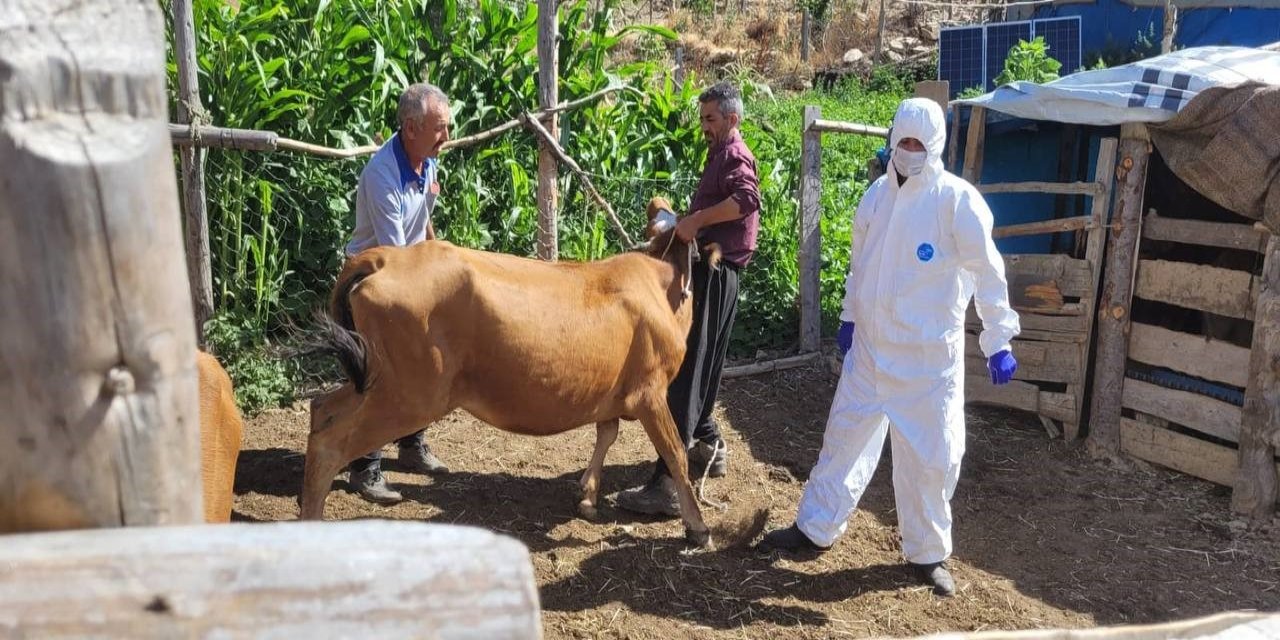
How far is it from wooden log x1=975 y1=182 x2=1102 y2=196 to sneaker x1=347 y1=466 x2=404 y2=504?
14.2 ft

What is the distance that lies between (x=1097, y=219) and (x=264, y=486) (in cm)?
507

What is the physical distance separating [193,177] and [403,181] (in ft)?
5.65

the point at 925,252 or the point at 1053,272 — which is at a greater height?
the point at 925,252

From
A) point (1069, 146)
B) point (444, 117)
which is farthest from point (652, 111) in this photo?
point (444, 117)

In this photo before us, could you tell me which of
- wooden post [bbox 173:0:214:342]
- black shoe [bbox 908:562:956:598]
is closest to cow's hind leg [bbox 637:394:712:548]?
black shoe [bbox 908:562:956:598]

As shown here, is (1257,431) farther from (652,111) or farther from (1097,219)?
(652,111)

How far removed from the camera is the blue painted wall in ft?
45.4

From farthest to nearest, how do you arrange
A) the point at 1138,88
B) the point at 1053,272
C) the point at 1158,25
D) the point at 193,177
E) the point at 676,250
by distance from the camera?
1. the point at 1158,25
2. the point at 1053,272
3. the point at 1138,88
4. the point at 193,177
5. the point at 676,250

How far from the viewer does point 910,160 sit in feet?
15.3

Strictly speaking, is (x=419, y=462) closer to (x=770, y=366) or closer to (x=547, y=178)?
(x=547, y=178)

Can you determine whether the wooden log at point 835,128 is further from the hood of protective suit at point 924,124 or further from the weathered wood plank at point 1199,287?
the hood of protective suit at point 924,124

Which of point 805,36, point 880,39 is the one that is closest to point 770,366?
point 880,39

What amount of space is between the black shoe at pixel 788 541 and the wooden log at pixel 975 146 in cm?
336

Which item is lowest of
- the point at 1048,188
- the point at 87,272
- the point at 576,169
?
the point at 1048,188
